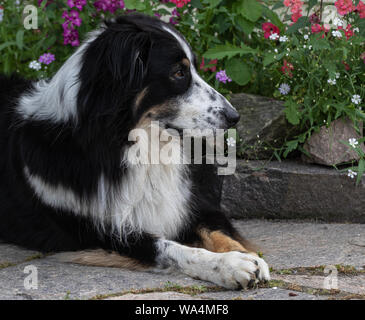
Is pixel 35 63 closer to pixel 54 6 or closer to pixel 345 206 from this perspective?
pixel 54 6

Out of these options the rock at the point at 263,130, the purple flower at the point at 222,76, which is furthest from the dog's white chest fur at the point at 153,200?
the purple flower at the point at 222,76

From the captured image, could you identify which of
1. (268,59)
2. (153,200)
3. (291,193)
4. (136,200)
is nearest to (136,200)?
(136,200)

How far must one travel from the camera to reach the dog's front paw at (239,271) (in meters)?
2.74

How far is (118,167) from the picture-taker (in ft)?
10.3

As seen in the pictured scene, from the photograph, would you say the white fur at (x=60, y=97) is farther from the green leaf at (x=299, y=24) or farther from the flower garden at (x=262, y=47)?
the green leaf at (x=299, y=24)

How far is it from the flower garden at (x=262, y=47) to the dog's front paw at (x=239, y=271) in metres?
1.31

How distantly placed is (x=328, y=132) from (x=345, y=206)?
1.64ft

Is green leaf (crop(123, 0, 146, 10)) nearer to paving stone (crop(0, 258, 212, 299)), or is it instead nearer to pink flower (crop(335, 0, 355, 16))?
pink flower (crop(335, 0, 355, 16))

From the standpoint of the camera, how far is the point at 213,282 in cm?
287

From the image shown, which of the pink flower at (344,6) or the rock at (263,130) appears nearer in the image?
the pink flower at (344,6)

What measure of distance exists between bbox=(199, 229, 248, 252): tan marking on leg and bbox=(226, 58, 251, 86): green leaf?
4.54 feet

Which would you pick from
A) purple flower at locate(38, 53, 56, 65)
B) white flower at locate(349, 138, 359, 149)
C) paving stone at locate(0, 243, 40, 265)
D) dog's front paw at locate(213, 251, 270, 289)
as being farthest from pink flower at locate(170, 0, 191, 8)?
dog's front paw at locate(213, 251, 270, 289)

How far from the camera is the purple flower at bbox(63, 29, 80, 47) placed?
446 cm

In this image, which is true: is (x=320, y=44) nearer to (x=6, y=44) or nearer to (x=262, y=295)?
(x=262, y=295)
